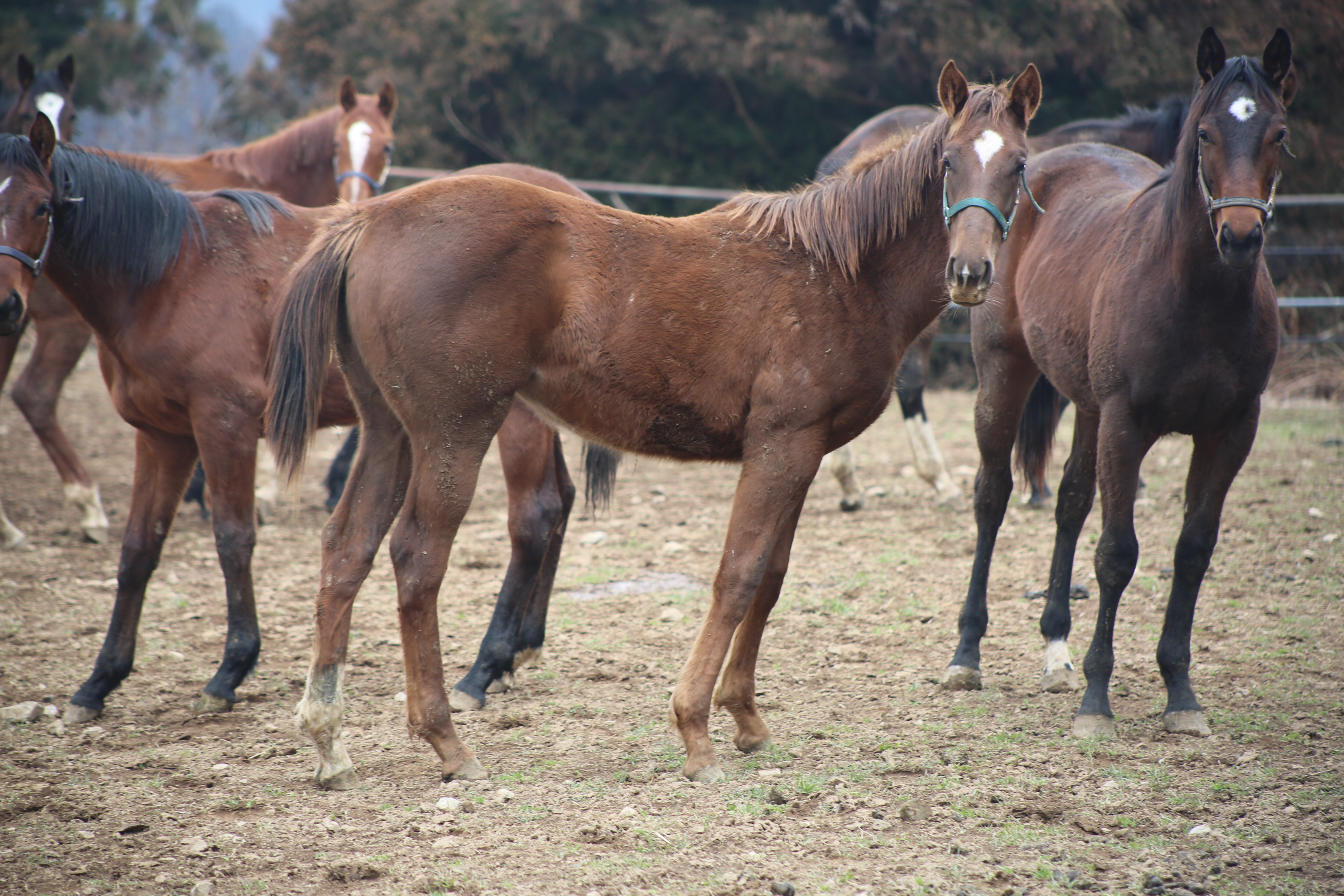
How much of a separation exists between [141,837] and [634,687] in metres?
1.99

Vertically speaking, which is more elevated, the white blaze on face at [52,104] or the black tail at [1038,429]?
the white blaze on face at [52,104]

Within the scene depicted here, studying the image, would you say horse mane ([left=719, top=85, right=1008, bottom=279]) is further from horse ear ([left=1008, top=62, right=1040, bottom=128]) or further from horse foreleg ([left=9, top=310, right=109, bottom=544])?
horse foreleg ([left=9, top=310, right=109, bottom=544])

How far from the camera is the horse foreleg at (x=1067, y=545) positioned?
14.3 ft

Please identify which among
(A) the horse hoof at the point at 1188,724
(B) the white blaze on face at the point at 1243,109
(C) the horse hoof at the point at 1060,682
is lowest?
(C) the horse hoof at the point at 1060,682

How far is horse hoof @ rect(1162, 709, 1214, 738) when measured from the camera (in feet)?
12.1

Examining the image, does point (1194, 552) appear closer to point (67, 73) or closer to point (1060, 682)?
point (1060, 682)

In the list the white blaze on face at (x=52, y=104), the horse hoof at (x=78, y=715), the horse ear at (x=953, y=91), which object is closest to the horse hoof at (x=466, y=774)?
the horse hoof at (x=78, y=715)

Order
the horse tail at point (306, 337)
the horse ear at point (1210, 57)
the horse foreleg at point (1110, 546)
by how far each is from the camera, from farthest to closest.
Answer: the horse foreleg at point (1110, 546) → the horse ear at point (1210, 57) → the horse tail at point (306, 337)

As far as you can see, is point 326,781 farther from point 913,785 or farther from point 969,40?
point 969,40

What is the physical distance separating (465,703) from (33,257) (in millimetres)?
2464

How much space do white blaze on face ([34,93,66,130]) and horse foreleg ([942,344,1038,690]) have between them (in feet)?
21.2

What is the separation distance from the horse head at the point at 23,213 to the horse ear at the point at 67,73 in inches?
160

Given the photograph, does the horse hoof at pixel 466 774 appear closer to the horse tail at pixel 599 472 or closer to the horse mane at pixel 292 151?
the horse tail at pixel 599 472

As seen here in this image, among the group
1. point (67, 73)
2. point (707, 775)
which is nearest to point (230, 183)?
point (67, 73)
